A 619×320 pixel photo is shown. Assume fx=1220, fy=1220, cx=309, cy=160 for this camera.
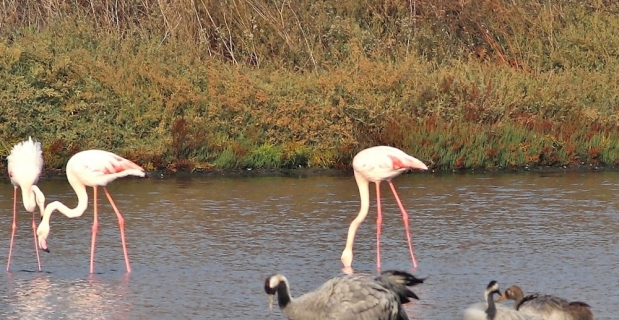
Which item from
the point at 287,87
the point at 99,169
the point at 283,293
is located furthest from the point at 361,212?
the point at 287,87

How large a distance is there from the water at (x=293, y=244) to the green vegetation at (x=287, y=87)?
34.2 inches

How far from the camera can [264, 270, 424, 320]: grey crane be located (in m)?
7.38

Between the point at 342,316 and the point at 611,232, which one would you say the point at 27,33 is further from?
the point at 342,316

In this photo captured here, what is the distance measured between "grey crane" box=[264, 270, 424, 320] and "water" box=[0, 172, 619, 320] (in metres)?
0.91

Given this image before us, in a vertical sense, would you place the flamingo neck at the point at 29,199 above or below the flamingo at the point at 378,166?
below

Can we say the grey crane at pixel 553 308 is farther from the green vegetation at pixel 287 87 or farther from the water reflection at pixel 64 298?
the green vegetation at pixel 287 87

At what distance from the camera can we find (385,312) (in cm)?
737

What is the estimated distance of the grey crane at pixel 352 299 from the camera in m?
7.38

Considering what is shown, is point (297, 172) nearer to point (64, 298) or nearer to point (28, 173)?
point (28, 173)

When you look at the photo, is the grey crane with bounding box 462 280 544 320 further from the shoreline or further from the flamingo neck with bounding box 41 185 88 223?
the shoreline

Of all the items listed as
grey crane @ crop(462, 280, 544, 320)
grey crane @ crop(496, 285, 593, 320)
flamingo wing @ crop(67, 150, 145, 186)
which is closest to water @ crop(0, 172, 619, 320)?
flamingo wing @ crop(67, 150, 145, 186)

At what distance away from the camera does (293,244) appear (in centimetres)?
1105

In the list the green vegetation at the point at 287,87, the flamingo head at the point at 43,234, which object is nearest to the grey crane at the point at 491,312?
the flamingo head at the point at 43,234

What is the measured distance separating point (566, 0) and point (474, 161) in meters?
6.27
